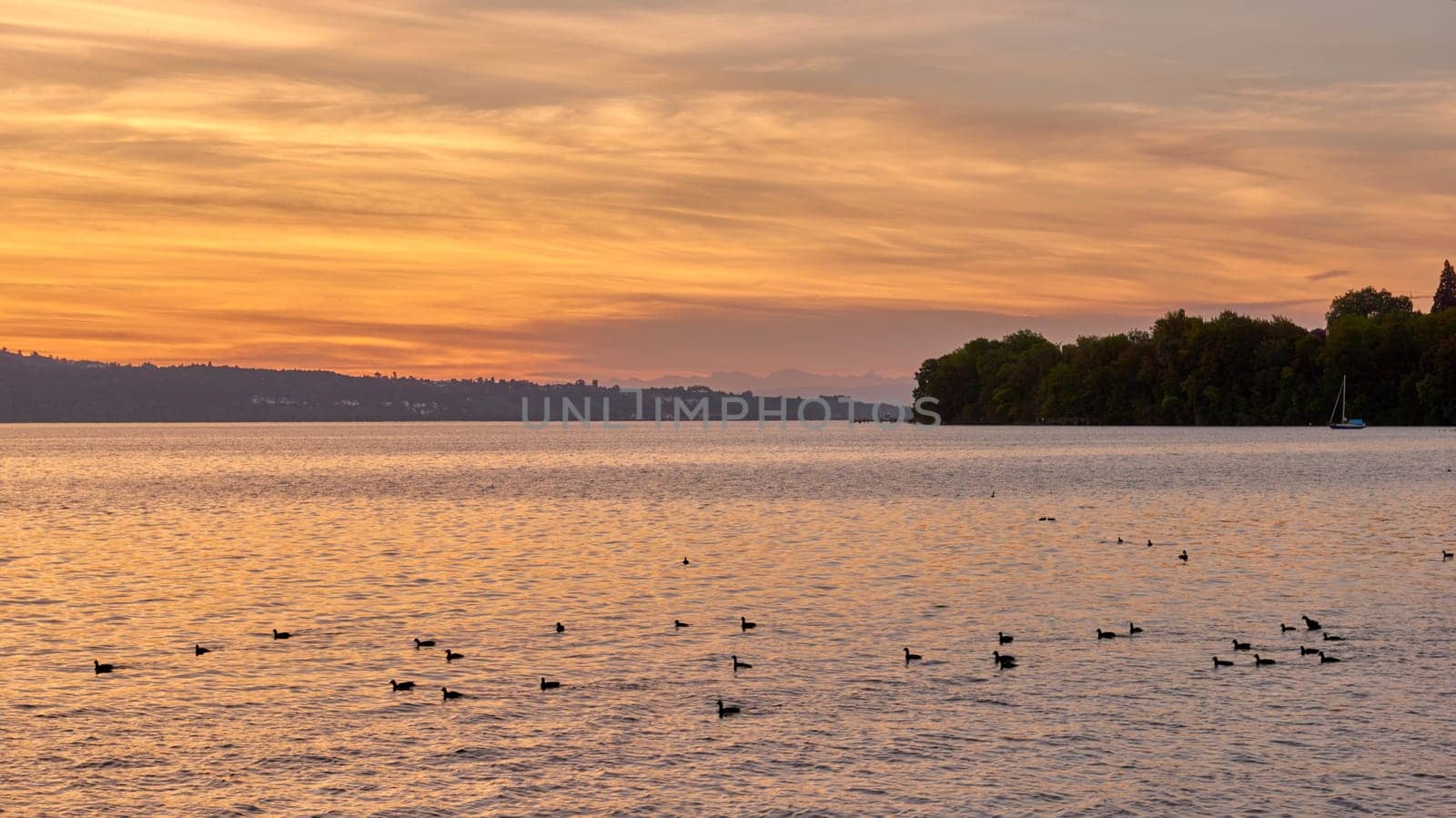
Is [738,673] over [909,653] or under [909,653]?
under

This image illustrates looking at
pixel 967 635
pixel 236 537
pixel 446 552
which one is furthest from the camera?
pixel 236 537

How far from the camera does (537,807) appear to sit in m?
22.8

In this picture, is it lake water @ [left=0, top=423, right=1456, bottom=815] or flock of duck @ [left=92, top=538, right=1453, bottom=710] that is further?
flock of duck @ [left=92, top=538, right=1453, bottom=710]

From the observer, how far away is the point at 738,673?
1310 inches

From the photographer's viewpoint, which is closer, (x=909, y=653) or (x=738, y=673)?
(x=738, y=673)

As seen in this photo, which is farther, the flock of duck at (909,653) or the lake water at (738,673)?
the flock of duck at (909,653)

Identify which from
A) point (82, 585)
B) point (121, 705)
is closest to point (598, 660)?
point (121, 705)

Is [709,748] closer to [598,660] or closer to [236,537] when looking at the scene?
[598,660]

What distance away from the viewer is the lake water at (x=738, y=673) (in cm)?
2395

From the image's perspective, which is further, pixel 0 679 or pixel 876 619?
pixel 876 619

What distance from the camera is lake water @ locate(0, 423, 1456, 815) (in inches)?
943

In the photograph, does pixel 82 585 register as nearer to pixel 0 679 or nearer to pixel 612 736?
pixel 0 679

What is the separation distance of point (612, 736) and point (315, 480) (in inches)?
4833

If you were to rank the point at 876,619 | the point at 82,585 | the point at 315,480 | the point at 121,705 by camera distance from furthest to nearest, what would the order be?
the point at 315,480 → the point at 82,585 → the point at 876,619 → the point at 121,705
